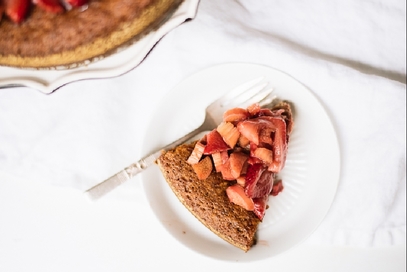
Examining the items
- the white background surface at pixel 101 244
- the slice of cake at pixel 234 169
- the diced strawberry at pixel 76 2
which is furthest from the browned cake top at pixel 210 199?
the diced strawberry at pixel 76 2

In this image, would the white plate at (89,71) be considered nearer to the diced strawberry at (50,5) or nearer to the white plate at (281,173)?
the diced strawberry at (50,5)

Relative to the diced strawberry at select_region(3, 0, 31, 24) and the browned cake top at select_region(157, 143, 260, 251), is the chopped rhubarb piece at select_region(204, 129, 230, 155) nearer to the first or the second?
the browned cake top at select_region(157, 143, 260, 251)

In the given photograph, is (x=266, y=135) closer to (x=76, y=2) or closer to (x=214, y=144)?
(x=214, y=144)

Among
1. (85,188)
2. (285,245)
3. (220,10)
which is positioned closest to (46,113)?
(85,188)

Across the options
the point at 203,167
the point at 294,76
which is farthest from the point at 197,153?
the point at 294,76

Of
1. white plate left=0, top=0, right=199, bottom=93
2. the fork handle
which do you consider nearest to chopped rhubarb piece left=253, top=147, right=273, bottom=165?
the fork handle

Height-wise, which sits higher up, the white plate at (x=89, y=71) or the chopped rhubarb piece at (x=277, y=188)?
the white plate at (x=89, y=71)
